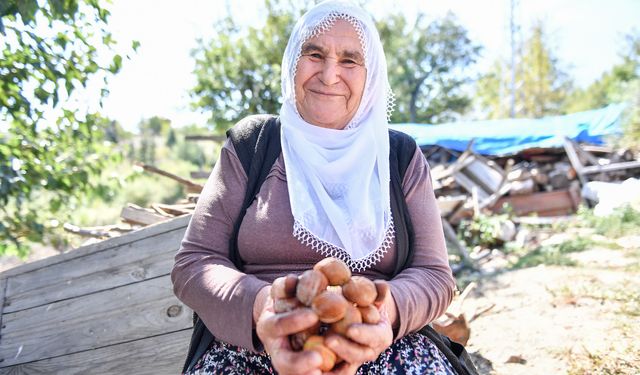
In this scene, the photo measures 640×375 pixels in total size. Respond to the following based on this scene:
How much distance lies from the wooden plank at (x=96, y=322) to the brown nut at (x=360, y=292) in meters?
1.30

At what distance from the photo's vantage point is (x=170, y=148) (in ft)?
124

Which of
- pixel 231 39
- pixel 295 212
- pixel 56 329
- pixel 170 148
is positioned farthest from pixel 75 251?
pixel 170 148

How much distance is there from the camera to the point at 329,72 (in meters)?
1.80

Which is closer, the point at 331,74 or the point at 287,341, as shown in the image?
the point at 287,341

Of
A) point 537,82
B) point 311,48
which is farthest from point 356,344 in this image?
point 537,82

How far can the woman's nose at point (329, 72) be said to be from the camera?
1.80 metres

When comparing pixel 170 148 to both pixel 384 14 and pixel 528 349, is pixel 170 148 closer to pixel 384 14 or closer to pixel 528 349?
pixel 384 14

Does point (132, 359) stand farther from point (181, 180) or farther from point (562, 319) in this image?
point (562, 319)

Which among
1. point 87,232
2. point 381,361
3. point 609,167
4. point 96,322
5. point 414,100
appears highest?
point 381,361

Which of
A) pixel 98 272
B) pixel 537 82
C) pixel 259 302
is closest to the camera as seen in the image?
pixel 259 302

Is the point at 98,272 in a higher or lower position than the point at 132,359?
higher

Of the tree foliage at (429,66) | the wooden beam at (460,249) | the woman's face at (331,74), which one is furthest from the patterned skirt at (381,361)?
the tree foliage at (429,66)

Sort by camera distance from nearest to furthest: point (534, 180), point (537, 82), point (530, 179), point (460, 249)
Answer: point (460, 249)
point (530, 179)
point (534, 180)
point (537, 82)

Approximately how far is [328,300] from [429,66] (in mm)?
28208
